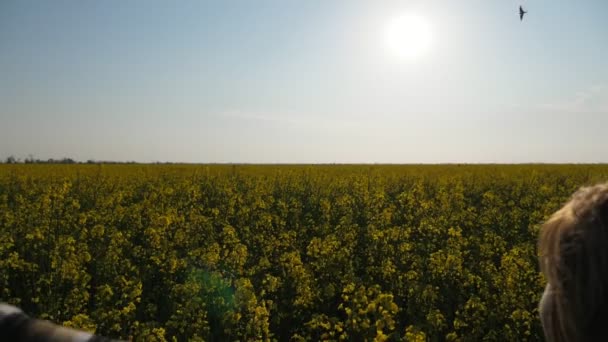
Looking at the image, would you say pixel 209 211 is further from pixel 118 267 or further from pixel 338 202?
pixel 118 267

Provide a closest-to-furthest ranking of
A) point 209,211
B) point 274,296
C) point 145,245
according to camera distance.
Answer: point 274,296, point 145,245, point 209,211

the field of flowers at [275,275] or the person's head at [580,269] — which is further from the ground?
the person's head at [580,269]

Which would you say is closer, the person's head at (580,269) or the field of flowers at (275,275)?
the person's head at (580,269)

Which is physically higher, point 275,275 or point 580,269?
point 580,269

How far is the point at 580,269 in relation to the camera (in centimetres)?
81

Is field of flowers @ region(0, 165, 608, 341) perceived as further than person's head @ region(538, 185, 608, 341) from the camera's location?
Yes

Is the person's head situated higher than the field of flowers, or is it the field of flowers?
the person's head

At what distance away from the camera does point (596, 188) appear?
872mm

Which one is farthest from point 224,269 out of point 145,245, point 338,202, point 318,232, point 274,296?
point 338,202

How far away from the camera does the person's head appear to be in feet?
2.59

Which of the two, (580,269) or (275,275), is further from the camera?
(275,275)

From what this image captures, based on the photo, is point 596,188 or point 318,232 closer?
point 596,188

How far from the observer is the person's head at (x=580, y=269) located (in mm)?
789

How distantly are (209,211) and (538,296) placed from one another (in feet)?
27.9
